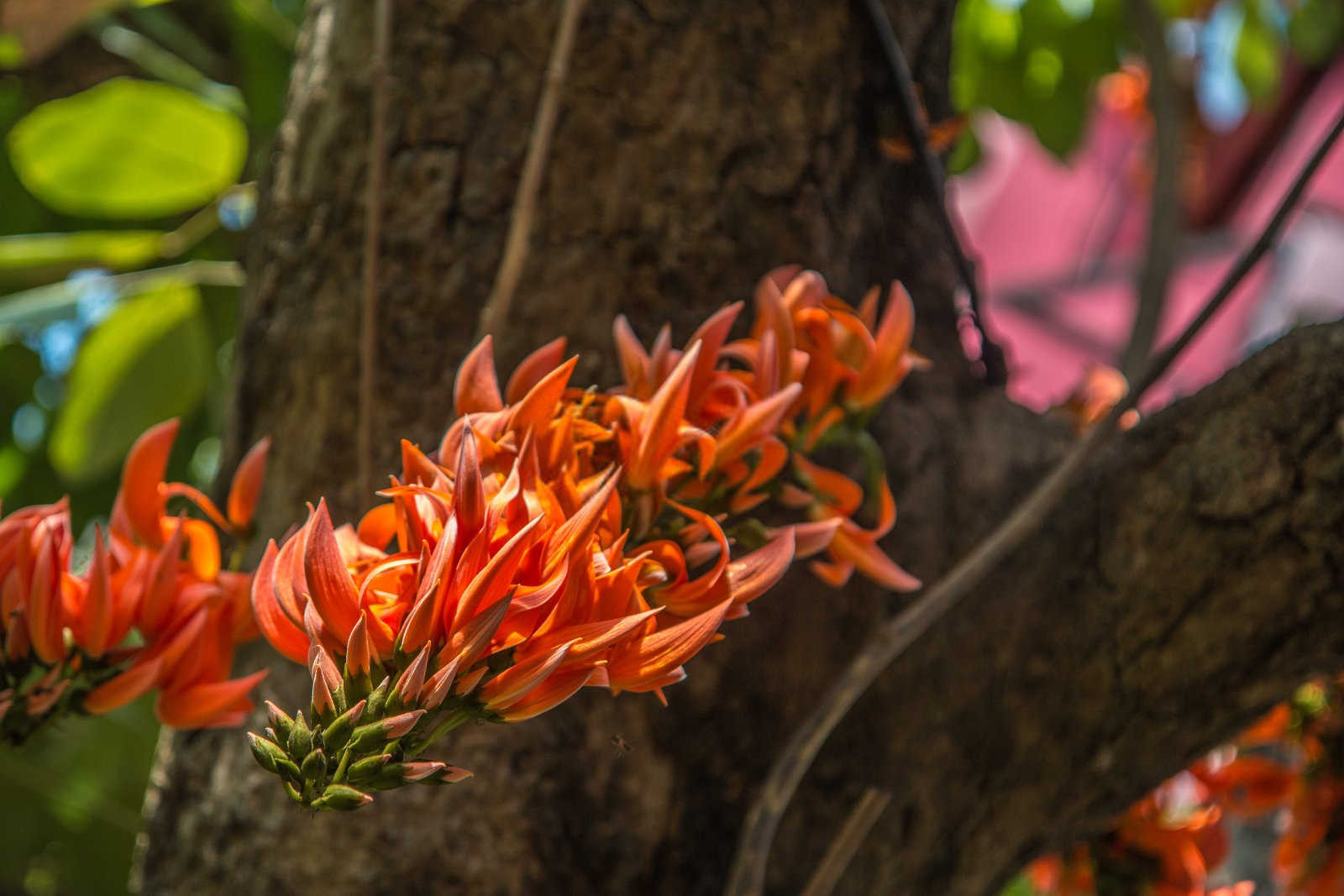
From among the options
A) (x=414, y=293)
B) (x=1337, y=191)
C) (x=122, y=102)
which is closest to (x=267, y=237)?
(x=414, y=293)

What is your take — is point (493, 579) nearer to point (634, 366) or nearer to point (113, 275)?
point (634, 366)

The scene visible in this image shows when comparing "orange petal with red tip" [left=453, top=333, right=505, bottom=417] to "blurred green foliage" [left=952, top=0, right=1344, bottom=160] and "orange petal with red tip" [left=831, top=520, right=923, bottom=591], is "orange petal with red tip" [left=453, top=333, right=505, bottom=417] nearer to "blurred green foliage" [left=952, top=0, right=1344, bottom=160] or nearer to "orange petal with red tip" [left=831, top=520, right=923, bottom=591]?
"orange petal with red tip" [left=831, top=520, right=923, bottom=591]

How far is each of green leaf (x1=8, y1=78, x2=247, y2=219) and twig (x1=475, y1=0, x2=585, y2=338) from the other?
0.44 meters

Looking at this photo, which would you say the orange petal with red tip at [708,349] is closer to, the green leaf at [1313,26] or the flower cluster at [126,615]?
the flower cluster at [126,615]

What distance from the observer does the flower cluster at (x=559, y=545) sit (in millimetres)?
282

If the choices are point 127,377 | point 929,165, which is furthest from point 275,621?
point 127,377

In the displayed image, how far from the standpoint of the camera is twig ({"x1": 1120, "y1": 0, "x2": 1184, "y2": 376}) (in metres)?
1.02

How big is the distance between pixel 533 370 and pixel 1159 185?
2.85 feet

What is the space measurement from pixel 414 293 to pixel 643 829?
296 mm

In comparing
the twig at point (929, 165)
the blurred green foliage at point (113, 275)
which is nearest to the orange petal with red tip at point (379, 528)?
the twig at point (929, 165)

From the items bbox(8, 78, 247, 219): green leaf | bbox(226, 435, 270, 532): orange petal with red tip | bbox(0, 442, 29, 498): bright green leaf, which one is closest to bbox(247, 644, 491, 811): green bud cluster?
bbox(226, 435, 270, 532): orange petal with red tip

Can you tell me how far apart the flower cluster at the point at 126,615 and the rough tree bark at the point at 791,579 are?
0.13 m

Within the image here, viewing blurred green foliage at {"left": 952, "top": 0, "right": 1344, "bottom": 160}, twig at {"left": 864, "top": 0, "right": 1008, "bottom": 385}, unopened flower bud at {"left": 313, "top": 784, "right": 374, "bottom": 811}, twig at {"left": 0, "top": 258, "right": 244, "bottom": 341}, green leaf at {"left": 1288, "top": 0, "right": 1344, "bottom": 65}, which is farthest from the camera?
green leaf at {"left": 1288, "top": 0, "right": 1344, "bottom": 65}

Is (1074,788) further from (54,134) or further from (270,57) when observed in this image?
(270,57)
